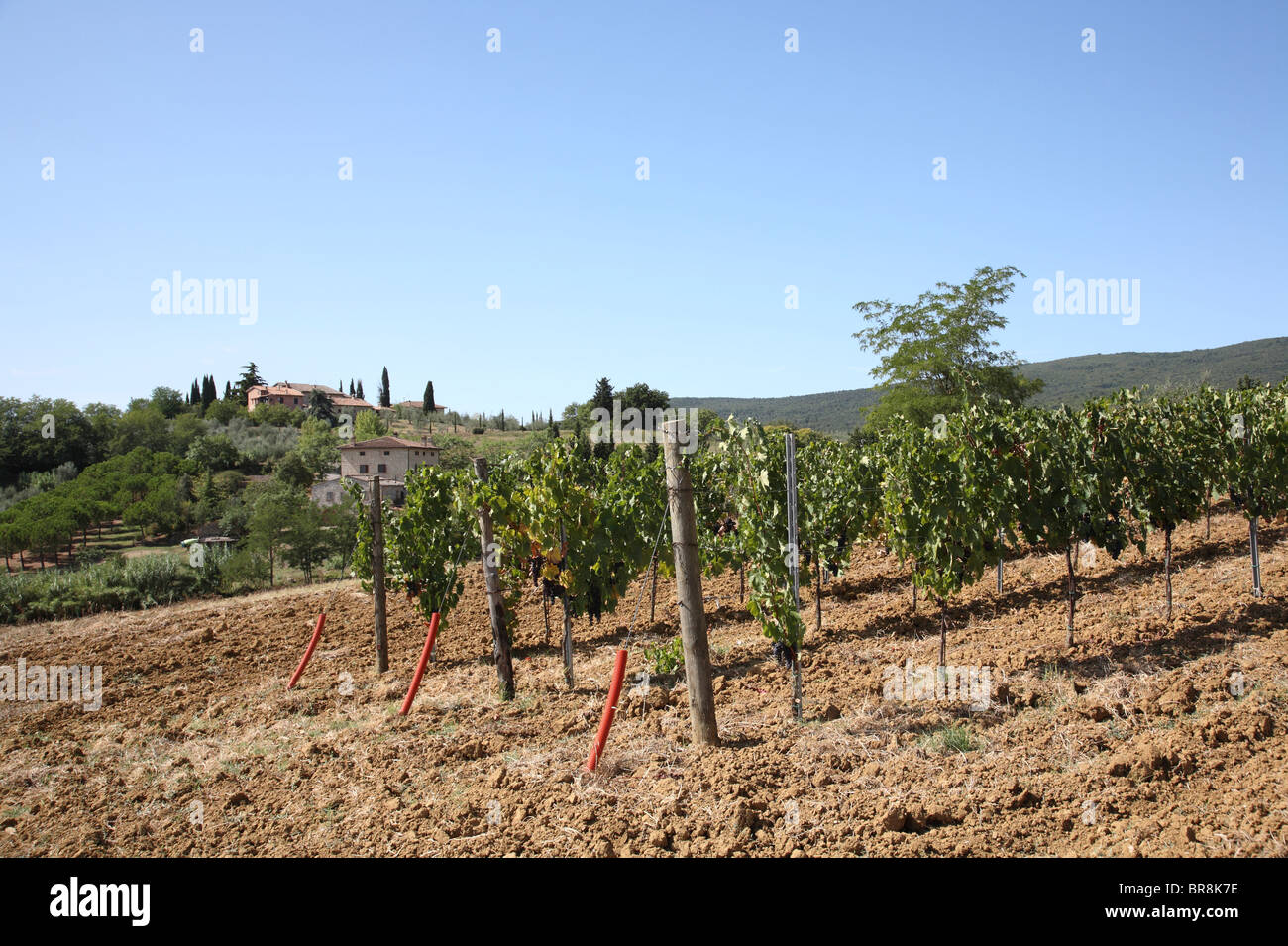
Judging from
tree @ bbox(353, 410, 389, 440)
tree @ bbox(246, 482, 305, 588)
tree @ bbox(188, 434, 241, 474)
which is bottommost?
tree @ bbox(246, 482, 305, 588)

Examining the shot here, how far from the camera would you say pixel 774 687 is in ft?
Answer: 25.5

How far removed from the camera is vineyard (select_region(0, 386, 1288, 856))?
4605mm

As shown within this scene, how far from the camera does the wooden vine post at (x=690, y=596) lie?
566 centimetres

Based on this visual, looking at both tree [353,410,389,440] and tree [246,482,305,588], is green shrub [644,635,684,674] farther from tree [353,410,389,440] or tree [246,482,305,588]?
tree [353,410,389,440]

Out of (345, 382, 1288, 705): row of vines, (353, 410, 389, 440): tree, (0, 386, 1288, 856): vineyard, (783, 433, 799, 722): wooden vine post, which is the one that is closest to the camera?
(0, 386, 1288, 856): vineyard

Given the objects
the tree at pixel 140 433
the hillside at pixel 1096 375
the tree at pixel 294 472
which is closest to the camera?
the tree at pixel 294 472

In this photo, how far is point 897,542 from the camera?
1055 cm

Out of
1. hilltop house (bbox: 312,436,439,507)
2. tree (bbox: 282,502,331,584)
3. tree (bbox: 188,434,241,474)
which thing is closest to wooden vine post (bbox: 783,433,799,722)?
tree (bbox: 282,502,331,584)

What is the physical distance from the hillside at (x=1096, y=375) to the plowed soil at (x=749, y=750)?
72.4 meters

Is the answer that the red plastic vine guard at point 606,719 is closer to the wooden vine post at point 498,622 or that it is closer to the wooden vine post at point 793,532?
the wooden vine post at point 793,532

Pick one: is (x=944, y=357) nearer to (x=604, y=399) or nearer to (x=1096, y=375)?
(x=604, y=399)

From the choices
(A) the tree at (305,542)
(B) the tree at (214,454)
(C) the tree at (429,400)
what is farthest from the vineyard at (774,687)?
(C) the tree at (429,400)

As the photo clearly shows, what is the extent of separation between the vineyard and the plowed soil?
0.12 ft
